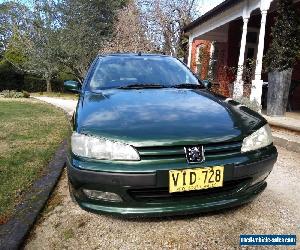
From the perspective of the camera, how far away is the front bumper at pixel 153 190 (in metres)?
2.38

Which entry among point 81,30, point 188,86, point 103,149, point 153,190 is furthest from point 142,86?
point 81,30

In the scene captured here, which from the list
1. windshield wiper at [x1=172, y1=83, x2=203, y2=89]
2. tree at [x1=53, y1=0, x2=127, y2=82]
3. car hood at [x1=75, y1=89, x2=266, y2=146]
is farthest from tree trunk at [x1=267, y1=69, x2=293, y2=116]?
tree at [x1=53, y1=0, x2=127, y2=82]

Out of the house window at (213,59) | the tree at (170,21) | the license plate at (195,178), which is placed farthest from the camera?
the tree at (170,21)

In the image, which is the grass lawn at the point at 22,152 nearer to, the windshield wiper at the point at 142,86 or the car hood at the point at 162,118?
the car hood at the point at 162,118

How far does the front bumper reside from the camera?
93.5 inches

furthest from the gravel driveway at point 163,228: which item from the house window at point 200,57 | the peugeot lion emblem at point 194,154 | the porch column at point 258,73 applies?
the house window at point 200,57

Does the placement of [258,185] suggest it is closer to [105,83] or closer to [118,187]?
[118,187]

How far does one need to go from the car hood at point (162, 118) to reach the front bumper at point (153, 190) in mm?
203

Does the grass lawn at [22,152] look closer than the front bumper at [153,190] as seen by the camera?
No

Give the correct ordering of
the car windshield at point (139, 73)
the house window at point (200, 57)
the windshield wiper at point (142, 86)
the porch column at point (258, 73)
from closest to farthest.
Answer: the windshield wiper at point (142, 86)
the car windshield at point (139, 73)
the porch column at point (258, 73)
the house window at point (200, 57)

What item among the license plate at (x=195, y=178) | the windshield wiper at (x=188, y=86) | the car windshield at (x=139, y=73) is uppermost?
the car windshield at (x=139, y=73)

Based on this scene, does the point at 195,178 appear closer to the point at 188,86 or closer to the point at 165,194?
the point at 165,194

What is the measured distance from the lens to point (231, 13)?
Result: 35.8 feet

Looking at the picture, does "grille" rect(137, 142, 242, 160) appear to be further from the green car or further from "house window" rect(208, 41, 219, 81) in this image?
"house window" rect(208, 41, 219, 81)
